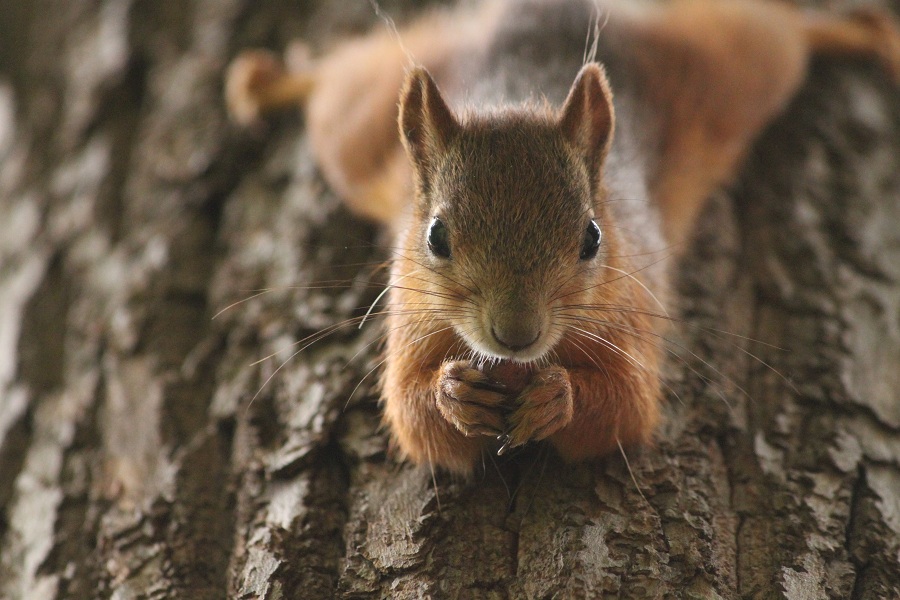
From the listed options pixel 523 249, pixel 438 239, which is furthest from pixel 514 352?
pixel 438 239

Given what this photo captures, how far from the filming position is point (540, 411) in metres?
2.46

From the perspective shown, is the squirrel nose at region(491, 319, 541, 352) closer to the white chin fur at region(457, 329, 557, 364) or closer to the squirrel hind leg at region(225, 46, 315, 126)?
the white chin fur at region(457, 329, 557, 364)

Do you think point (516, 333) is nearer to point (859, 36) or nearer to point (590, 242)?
point (590, 242)

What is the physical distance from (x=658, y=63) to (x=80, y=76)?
10.0 feet

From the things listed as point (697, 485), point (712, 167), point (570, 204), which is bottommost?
point (712, 167)

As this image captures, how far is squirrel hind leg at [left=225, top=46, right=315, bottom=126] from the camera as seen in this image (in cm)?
432

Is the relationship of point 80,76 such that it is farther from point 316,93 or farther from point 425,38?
point 425,38

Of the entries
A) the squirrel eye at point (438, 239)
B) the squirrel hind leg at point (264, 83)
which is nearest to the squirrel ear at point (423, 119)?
the squirrel eye at point (438, 239)

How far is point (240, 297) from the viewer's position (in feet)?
11.3

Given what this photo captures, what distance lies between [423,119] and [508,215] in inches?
20.4

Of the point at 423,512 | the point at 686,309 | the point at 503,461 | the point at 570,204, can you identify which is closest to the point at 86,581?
the point at 423,512

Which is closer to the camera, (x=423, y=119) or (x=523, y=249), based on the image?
(x=523, y=249)

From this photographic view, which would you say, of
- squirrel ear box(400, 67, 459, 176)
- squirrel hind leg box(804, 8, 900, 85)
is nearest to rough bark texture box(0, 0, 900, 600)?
squirrel hind leg box(804, 8, 900, 85)

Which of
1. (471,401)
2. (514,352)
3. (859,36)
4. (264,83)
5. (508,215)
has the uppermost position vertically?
(508,215)
